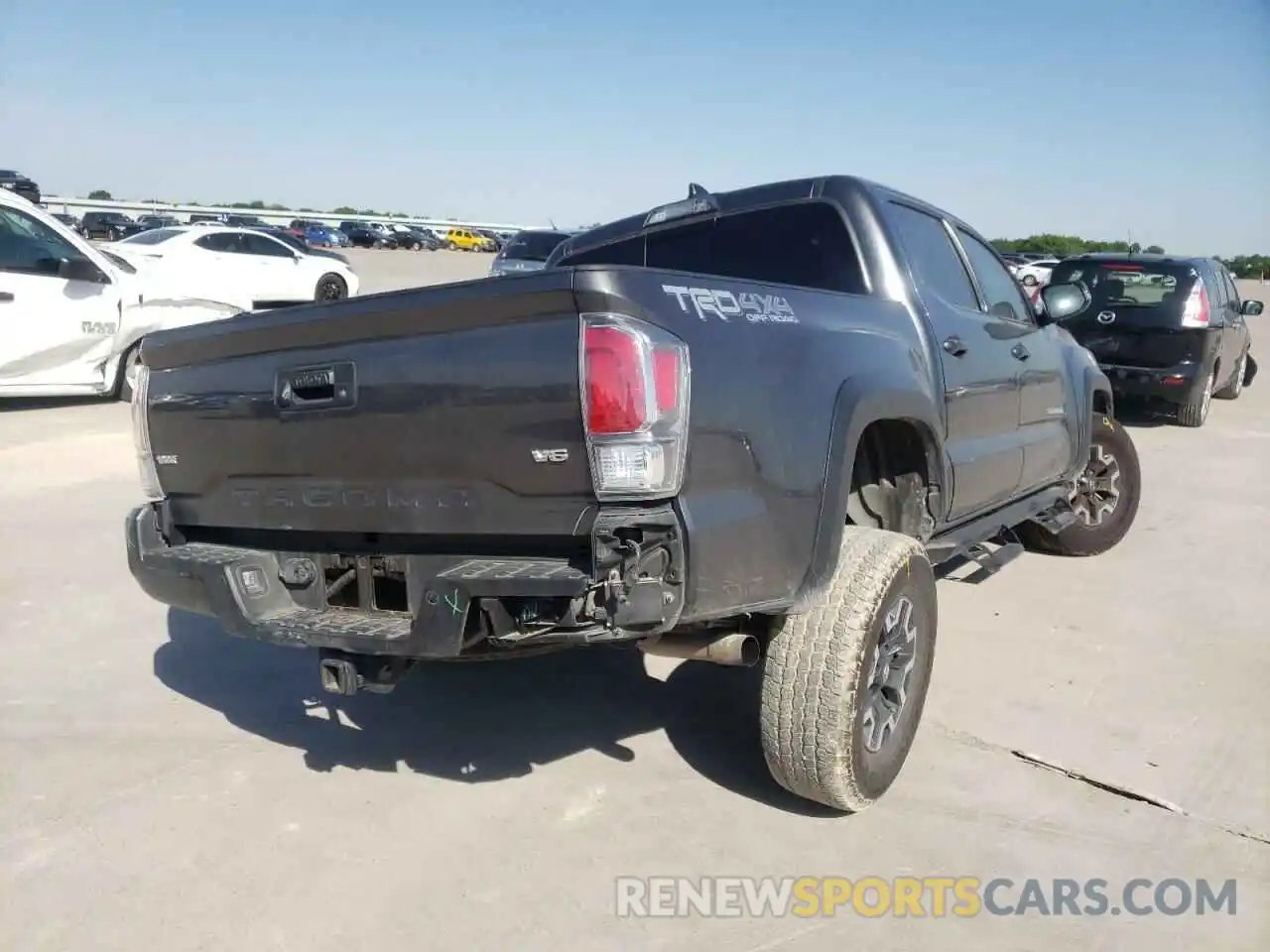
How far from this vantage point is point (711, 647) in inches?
119

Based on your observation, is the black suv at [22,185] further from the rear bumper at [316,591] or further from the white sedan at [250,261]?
the rear bumper at [316,591]

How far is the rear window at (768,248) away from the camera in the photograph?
3926 mm

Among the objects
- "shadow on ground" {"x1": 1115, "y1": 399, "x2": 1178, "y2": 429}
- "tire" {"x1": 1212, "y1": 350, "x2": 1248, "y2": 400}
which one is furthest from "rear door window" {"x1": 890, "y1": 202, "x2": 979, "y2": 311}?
"tire" {"x1": 1212, "y1": 350, "x2": 1248, "y2": 400}

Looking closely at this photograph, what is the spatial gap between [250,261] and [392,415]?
15032mm

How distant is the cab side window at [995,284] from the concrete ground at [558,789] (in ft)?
4.71

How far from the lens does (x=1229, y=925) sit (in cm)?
277

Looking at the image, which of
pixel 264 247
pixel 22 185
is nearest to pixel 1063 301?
pixel 264 247

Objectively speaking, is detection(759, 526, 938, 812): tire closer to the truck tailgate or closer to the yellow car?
the truck tailgate

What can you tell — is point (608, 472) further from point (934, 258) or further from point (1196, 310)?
point (1196, 310)

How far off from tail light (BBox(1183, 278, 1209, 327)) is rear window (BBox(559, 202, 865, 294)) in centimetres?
761

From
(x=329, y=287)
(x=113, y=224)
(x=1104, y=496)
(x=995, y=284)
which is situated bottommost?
(x=1104, y=496)

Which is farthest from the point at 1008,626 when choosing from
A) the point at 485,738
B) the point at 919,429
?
the point at 485,738

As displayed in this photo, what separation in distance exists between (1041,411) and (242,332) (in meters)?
3.59

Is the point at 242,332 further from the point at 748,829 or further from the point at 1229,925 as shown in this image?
the point at 1229,925
